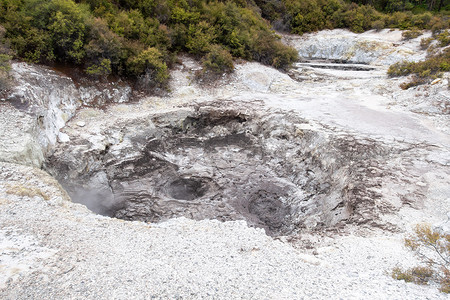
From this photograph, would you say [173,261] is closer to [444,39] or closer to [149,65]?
[149,65]

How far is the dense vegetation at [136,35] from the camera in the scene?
13672 millimetres

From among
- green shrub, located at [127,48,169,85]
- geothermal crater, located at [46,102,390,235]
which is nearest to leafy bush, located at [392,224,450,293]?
geothermal crater, located at [46,102,390,235]

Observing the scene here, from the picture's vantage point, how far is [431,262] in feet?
17.3

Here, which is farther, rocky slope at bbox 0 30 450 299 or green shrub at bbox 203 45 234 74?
green shrub at bbox 203 45 234 74

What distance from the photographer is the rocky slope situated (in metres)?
5.06

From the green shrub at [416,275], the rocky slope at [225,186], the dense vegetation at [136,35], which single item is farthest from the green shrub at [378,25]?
the green shrub at [416,275]

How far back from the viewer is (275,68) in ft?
70.1

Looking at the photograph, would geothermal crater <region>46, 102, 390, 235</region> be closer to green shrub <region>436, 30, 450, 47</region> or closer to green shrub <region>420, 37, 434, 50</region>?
green shrub <region>436, 30, 450, 47</region>

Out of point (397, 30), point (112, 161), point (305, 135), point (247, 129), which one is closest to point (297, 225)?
point (305, 135)

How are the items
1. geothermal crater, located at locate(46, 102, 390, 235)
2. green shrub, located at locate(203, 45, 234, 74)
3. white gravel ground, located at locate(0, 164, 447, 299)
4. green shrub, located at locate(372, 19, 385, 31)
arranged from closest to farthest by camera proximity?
white gravel ground, located at locate(0, 164, 447, 299), geothermal crater, located at locate(46, 102, 390, 235), green shrub, located at locate(203, 45, 234, 74), green shrub, located at locate(372, 19, 385, 31)

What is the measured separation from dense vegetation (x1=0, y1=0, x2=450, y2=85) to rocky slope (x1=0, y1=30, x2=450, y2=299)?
148 centimetres

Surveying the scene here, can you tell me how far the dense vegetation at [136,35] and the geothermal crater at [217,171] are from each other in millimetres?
4758

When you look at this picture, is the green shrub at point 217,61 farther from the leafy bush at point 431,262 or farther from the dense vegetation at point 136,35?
the leafy bush at point 431,262

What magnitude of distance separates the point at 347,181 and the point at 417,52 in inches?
830
